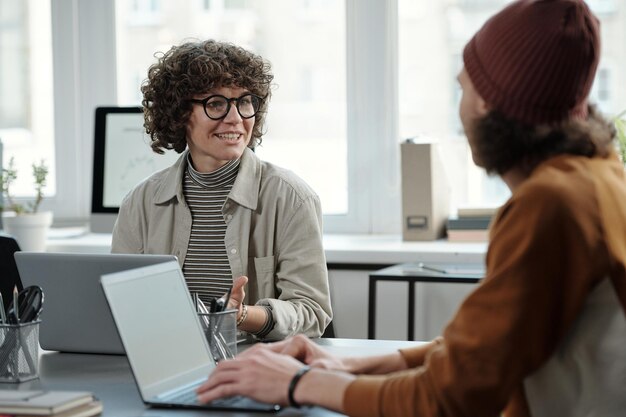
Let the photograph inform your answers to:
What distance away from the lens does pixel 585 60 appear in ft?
4.21

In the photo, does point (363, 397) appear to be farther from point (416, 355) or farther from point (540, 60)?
point (540, 60)

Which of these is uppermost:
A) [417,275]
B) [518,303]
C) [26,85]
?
[26,85]

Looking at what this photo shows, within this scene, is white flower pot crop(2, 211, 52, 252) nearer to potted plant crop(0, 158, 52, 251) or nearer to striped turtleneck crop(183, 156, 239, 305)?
potted plant crop(0, 158, 52, 251)

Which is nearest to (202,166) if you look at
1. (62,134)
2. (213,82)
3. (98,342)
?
(213,82)

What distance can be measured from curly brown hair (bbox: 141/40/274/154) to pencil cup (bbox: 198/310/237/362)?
87cm

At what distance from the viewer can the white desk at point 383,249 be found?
3.22 m

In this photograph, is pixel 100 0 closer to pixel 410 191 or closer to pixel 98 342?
pixel 410 191

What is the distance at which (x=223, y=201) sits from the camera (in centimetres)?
237

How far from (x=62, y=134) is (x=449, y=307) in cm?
183

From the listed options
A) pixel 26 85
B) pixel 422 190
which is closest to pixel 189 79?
pixel 422 190

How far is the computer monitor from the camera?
373 cm

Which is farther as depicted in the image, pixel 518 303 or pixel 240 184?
pixel 240 184

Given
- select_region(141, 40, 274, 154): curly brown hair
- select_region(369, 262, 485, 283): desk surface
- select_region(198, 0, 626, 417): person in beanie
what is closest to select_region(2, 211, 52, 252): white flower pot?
select_region(141, 40, 274, 154): curly brown hair

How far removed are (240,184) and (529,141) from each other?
1.15 metres
